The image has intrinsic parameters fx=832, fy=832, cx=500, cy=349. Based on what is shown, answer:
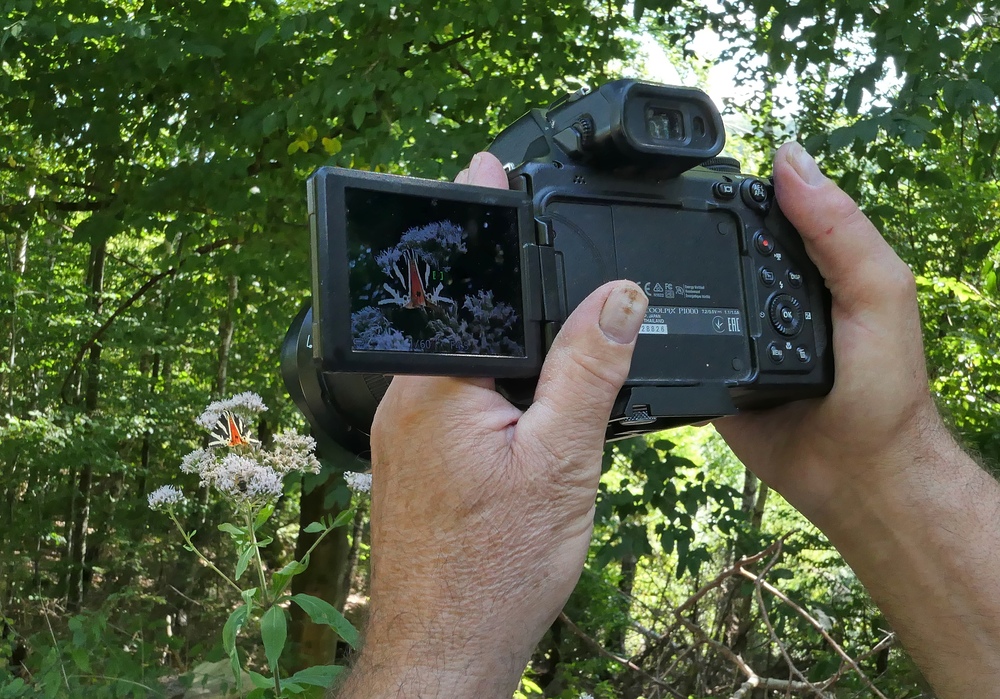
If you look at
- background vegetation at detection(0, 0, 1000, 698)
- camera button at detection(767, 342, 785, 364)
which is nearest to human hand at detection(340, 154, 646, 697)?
camera button at detection(767, 342, 785, 364)

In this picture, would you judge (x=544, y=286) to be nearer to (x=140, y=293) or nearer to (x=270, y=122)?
(x=270, y=122)

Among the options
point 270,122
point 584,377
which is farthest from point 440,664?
point 270,122

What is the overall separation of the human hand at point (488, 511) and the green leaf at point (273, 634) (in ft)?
1.23

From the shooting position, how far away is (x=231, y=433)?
4.92 ft

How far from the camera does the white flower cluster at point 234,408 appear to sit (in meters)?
1.55

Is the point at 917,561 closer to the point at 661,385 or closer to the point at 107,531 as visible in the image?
the point at 661,385

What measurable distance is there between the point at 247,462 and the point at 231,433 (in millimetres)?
103

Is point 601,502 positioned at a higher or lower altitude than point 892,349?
lower

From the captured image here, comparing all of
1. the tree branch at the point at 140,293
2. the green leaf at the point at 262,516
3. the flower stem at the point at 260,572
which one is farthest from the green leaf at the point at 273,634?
the tree branch at the point at 140,293

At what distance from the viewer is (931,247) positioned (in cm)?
460

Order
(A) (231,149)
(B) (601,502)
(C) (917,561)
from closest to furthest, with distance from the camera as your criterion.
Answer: (C) (917,561)
(B) (601,502)
(A) (231,149)

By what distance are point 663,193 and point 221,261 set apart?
3172 millimetres

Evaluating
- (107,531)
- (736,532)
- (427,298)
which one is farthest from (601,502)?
(107,531)

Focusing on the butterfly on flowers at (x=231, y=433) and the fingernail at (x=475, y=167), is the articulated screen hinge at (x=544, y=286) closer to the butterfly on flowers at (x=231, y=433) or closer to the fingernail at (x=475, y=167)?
the fingernail at (x=475, y=167)
